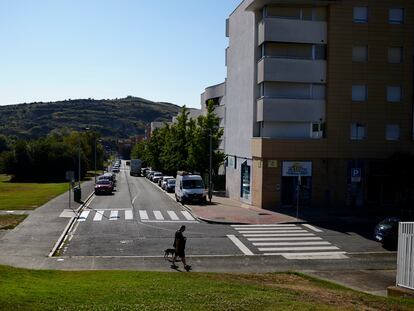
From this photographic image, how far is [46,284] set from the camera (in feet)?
47.4

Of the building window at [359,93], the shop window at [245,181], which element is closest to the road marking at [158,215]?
the shop window at [245,181]

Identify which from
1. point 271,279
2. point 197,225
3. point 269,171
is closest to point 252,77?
point 269,171

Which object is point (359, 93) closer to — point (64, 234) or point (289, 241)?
point (289, 241)

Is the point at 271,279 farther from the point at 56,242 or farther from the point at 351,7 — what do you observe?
the point at 351,7

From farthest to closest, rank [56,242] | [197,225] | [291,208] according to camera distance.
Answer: [291,208] → [197,225] → [56,242]

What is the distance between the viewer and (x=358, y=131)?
145ft

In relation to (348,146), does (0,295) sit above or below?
below

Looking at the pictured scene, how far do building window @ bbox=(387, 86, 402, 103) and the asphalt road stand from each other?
13835 mm

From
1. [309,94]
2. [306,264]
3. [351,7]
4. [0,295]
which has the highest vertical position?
[351,7]

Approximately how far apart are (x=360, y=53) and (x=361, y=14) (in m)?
3.06

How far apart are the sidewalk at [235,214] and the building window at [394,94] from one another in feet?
45.6

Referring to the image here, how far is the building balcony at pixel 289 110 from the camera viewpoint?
42938 mm

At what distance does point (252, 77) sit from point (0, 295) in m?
36.9

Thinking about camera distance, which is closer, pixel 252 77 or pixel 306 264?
pixel 306 264
